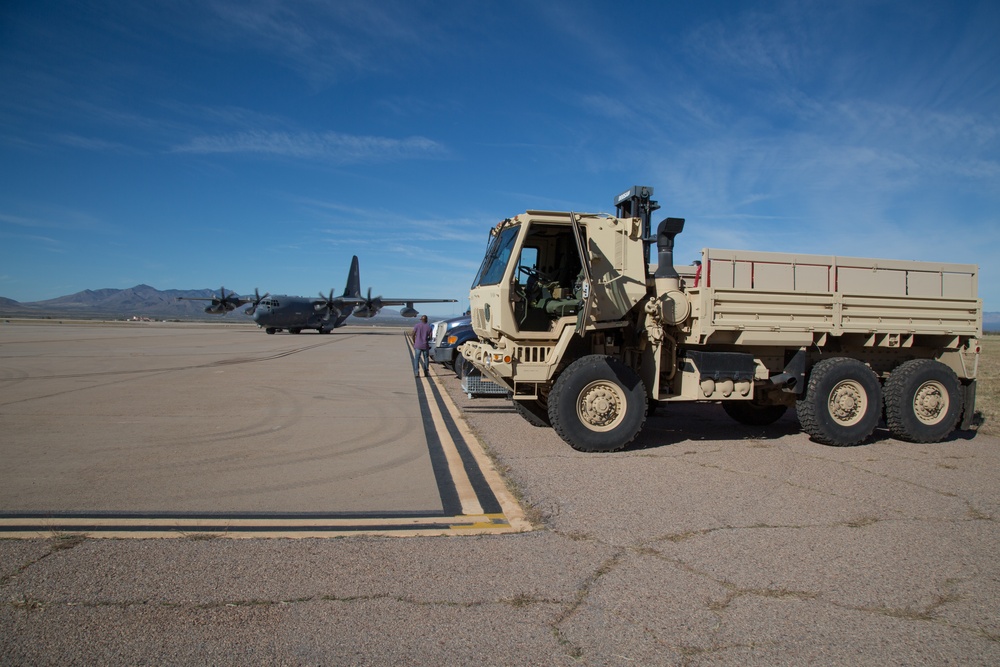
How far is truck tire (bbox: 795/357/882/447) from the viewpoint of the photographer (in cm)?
733

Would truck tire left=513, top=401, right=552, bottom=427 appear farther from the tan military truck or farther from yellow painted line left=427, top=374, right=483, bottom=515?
yellow painted line left=427, top=374, right=483, bottom=515

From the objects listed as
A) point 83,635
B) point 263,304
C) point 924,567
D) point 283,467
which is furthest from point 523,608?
point 263,304

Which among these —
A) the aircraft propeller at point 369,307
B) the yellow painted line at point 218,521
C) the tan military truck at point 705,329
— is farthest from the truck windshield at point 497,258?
the aircraft propeller at point 369,307

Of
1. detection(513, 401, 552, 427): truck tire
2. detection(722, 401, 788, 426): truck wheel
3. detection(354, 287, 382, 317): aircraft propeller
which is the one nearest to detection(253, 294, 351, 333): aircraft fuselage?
detection(354, 287, 382, 317): aircraft propeller

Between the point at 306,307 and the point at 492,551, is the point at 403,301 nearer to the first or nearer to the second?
the point at 306,307

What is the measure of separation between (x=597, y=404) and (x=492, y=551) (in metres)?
3.33

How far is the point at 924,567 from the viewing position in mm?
3771

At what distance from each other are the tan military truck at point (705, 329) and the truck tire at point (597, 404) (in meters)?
0.02

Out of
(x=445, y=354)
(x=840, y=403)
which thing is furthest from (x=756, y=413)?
(x=445, y=354)

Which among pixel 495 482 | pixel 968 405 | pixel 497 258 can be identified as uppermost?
pixel 497 258

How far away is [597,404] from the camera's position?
696 cm

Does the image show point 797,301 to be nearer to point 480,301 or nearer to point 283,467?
point 480,301

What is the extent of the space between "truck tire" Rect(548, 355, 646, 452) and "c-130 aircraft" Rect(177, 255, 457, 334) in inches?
1496

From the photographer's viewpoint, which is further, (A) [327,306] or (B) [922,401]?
(A) [327,306]
